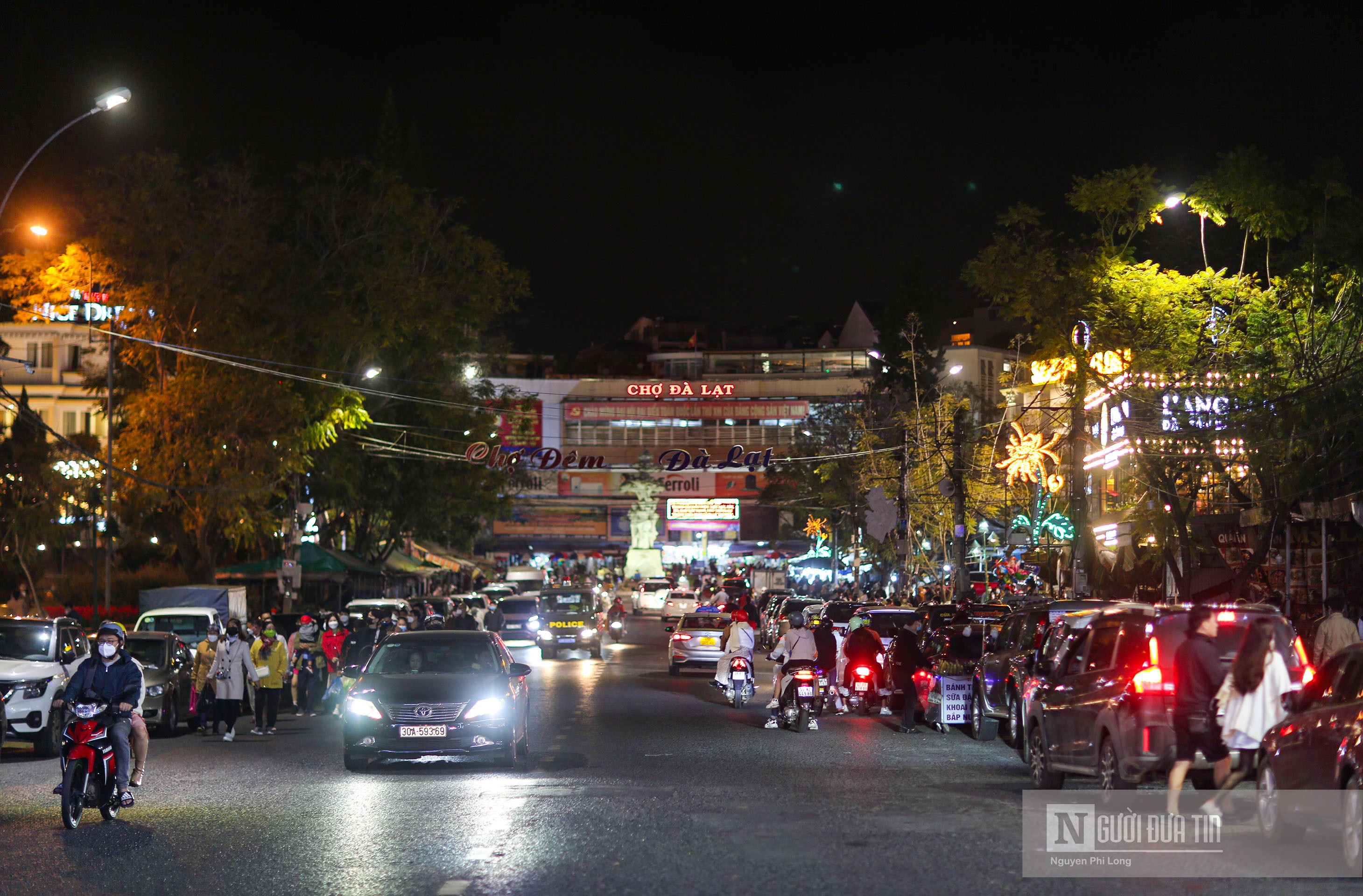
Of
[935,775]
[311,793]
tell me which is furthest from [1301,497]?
[311,793]

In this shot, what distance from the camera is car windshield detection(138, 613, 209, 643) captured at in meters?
26.8

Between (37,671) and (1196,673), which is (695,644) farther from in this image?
(1196,673)

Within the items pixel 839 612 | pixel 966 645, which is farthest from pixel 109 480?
pixel 966 645

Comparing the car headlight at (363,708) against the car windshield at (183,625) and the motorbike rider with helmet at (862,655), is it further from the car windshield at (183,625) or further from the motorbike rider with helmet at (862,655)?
the car windshield at (183,625)

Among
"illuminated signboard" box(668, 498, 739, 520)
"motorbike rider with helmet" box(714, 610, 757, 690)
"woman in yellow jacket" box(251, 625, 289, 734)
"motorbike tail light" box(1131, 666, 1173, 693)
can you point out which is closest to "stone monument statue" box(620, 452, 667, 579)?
"illuminated signboard" box(668, 498, 739, 520)

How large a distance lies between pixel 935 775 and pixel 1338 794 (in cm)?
585

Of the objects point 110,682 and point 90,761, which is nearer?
point 90,761

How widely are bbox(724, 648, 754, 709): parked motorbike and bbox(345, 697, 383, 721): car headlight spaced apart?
31.1ft

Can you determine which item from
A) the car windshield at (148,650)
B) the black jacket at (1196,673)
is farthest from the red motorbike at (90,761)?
the car windshield at (148,650)

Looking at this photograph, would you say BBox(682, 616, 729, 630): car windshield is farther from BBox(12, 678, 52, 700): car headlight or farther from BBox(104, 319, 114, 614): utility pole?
BBox(12, 678, 52, 700): car headlight

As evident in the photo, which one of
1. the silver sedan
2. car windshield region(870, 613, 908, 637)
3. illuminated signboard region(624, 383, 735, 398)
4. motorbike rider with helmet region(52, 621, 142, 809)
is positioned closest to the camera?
motorbike rider with helmet region(52, 621, 142, 809)

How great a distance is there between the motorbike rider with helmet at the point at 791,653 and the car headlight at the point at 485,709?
18.3 ft

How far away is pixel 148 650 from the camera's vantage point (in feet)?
70.7

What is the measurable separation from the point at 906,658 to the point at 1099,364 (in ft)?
23.8
